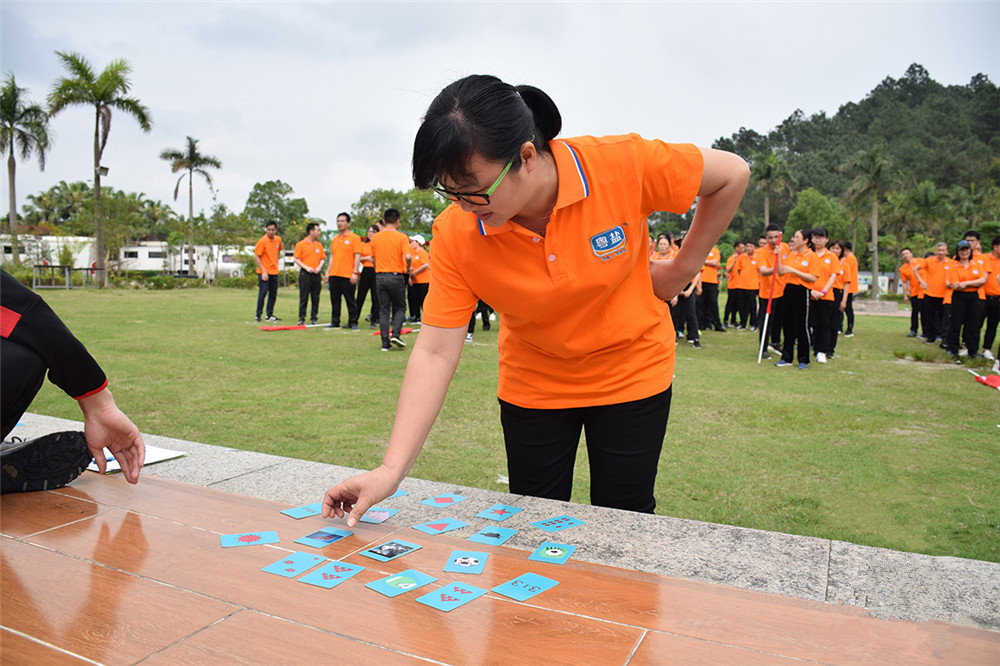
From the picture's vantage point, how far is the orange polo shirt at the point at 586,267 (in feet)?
6.29

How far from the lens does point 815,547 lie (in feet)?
7.05

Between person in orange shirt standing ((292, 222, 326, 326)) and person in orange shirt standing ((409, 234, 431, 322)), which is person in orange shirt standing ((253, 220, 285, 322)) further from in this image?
person in orange shirt standing ((409, 234, 431, 322))

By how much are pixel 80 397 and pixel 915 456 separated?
4771 millimetres

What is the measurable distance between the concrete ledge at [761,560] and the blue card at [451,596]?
347 mm

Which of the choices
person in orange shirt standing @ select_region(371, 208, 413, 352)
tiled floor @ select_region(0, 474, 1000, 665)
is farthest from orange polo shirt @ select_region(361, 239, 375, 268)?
tiled floor @ select_region(0, 474, 1000, 665)

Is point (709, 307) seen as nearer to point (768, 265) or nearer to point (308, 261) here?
point (768, 265)

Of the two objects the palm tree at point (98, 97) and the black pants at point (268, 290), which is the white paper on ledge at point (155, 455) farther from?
the palm tree at point (98, 97)

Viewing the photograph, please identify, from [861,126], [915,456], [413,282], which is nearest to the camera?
[915,456]

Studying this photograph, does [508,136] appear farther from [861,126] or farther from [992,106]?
[861,126]

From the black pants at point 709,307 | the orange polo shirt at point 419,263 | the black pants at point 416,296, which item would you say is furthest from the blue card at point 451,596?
the black pants at point 709,307

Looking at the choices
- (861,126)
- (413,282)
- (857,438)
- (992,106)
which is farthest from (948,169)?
(857,438)

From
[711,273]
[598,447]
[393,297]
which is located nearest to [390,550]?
[598,447]

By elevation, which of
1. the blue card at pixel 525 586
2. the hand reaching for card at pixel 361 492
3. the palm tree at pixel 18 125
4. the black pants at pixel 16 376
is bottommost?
the blue card at pixel 525 586

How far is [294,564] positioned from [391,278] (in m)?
8.18
